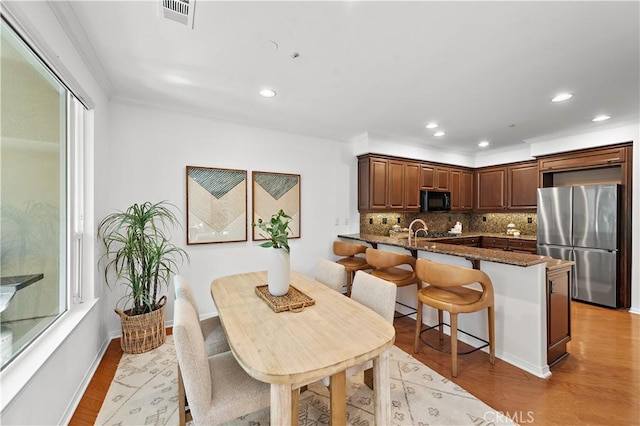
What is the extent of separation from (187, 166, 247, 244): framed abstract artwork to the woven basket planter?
0.95 meters

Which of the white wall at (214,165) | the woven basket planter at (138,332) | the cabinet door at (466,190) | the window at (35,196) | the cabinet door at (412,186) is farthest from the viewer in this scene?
the cabinet door at (466,190)

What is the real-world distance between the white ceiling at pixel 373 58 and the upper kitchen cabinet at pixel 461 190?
2.04m

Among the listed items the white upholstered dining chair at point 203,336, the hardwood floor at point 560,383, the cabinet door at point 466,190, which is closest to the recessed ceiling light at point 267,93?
the white upholstered dining chair at point 203,336

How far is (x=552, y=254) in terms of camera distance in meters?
4.14

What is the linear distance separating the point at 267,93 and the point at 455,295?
107 inches

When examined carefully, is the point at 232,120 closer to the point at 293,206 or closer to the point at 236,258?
the point at 293,206

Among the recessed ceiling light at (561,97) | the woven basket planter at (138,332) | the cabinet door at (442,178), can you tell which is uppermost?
the recessed ceiling light at (561,97)

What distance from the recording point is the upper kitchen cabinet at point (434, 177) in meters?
4.95

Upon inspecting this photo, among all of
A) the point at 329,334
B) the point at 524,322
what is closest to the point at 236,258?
the point at 329,334

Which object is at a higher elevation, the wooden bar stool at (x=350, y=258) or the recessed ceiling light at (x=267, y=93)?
the recessed ceiling light at (x=267, y=93)

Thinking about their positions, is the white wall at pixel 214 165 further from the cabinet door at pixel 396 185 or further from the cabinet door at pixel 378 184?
the cabinet door at pixel 396 185

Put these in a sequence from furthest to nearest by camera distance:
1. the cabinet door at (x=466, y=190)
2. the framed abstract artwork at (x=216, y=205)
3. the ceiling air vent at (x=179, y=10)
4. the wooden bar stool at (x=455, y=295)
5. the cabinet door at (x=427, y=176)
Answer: the cabinet door at (x=466, y=190) → the cabinet door at (x=427, y=176) → the framed abstract artwork at (x=216, y=205) → the wooden bar stool at (x=455, y=295) → the ceiling air vent at (x=179, y=10)

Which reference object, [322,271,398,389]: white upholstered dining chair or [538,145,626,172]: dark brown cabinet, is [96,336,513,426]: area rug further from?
[538,145,626,172]: dark brown cabinet

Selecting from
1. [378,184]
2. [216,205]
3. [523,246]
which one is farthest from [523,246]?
[216,205]
